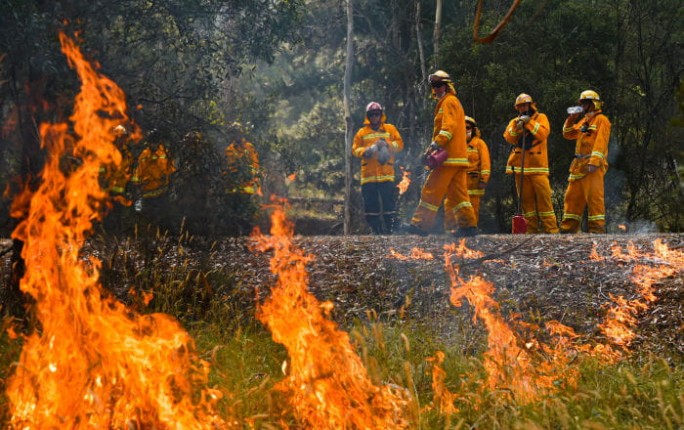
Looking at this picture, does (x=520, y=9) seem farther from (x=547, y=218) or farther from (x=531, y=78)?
(x=547, y=218)

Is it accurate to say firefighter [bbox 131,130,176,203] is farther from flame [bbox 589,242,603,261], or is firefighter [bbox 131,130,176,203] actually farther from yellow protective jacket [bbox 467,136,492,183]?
yellow protective jacket [bbox 467,136,492,183]

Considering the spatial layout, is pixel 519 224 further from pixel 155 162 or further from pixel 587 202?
pixel 155 162

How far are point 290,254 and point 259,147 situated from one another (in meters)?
9.25

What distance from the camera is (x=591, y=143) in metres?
11.0

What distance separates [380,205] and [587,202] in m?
3.20

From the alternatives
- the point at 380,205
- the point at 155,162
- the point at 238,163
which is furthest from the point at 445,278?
the point at 380,205

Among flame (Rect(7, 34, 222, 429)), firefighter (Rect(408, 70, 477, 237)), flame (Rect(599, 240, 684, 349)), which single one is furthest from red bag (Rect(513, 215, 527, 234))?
flame (Rect(7, 34, 222, 429))

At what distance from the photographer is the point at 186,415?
3572 millimetres

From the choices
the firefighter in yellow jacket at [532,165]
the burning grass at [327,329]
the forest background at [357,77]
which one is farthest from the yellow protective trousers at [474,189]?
the burning grass at [327,329]

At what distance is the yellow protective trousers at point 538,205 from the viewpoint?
11.2m

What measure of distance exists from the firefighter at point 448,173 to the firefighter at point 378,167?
248cm

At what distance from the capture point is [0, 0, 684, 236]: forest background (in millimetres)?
6430

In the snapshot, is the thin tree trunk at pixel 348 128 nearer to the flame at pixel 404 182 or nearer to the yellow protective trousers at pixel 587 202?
the flame at pixel 404 182

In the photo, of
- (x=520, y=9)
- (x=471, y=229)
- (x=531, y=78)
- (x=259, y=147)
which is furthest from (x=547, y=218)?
(x=259, y=147)
